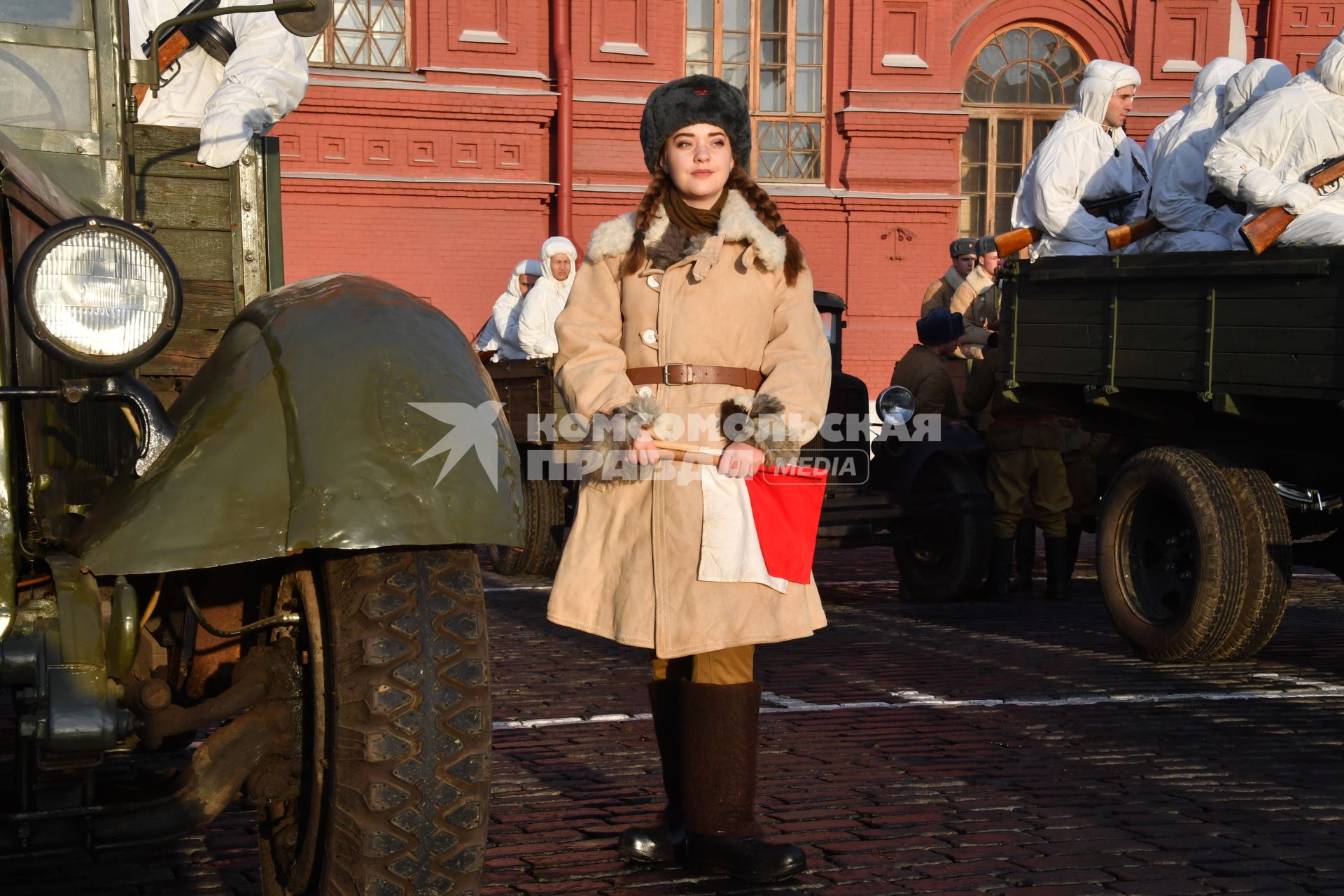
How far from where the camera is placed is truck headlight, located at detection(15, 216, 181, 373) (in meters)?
2.85

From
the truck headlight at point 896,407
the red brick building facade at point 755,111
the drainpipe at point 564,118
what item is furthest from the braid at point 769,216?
the drainpipe at point 564,118

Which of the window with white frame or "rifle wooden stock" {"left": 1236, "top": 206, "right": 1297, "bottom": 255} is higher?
the window with white frame

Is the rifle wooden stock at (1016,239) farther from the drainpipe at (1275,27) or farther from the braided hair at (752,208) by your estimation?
the drainpipe at (1275,27)

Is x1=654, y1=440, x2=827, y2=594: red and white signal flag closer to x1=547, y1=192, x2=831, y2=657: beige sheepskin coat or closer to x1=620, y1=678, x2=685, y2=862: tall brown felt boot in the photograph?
x1=547, y1=192, x2=831, y2=657: beige sheepskin coat

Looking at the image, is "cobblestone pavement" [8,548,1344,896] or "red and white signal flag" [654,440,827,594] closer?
"red and white signal flag" [654,440,827,594]

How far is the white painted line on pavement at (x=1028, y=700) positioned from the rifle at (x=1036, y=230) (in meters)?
3.24

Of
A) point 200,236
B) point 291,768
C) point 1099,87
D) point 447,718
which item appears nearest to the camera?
point 447,718

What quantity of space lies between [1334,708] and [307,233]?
13.2m

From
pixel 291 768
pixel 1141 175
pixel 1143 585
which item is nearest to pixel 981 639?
pixel 1143 585

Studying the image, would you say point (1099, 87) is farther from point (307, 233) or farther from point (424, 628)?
point (307, 233)

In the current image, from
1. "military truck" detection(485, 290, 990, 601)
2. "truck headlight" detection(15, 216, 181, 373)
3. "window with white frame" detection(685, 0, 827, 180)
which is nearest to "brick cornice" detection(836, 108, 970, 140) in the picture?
"window with white frame" detection(685, 0, 827, 180)

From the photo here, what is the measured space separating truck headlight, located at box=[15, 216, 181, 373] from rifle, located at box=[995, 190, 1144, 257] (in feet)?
21.6

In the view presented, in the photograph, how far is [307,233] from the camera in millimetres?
17281

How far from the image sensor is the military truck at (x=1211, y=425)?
645 centimetres
